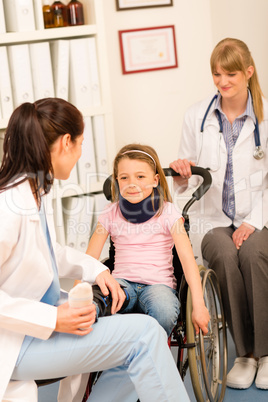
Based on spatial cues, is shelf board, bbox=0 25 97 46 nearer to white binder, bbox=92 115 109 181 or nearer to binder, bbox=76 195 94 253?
white binder, bbox=92 115 109 181

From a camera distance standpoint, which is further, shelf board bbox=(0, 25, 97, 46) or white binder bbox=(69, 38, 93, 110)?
white binder bbox=(69, 38, 93, 110)

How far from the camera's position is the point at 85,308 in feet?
4.46

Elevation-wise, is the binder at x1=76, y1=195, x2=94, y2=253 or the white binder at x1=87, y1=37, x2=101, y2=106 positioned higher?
the white binder at x1=87, y1=37, x2=101, y2=106

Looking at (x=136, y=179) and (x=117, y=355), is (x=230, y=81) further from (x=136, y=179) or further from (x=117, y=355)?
(x=117, y=355)

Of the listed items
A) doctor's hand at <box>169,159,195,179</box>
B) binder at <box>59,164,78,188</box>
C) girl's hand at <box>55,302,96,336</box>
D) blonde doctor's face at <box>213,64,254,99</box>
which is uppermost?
blonde doctor's face at <box>213,64,254,99</box>

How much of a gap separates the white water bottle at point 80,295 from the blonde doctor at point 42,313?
0.01 m

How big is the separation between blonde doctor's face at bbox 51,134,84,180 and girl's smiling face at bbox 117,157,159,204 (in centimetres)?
47

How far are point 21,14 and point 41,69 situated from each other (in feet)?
0.85

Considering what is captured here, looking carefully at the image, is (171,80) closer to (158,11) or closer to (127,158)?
(158,11)

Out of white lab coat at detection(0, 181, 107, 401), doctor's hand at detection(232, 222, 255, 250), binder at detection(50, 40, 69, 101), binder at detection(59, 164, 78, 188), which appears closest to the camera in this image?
white lab coat at detection(0, 181, 107, 401)

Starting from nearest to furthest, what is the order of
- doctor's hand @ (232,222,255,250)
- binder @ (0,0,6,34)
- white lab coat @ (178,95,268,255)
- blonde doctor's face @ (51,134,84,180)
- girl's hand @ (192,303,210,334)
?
blonde doctor's face @ (51,134,84,180), girl's hand @ (192,303,210,334), doctor's hand @ (232,222,255,250), white lab coat @ (178,95,268,255), binder @ (0,0,6,34)

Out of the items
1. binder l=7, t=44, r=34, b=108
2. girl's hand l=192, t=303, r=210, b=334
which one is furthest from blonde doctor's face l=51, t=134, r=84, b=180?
binder l=7, t=44, r=34, b=108

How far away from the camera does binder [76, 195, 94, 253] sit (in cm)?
282

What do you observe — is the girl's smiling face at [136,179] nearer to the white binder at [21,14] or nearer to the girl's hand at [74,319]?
the girl's hand at [74,319]
